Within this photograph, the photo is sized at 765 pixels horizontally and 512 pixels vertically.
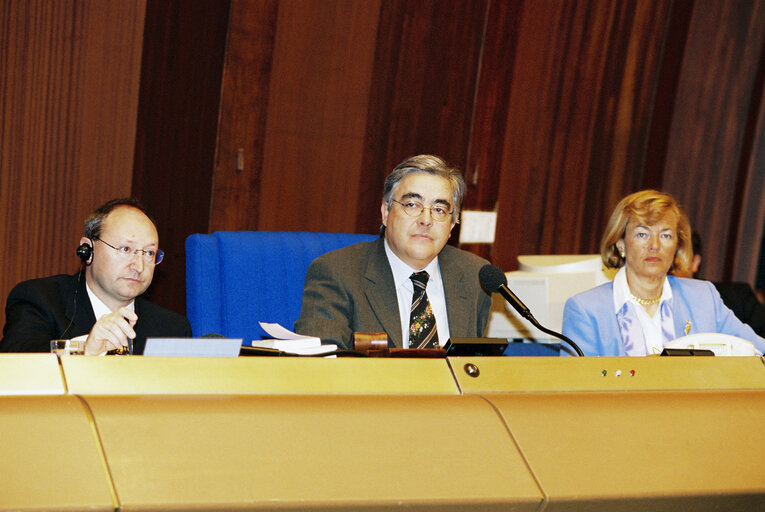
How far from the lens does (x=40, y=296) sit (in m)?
2.12

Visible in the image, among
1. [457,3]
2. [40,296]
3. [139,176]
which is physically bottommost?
[40,296]

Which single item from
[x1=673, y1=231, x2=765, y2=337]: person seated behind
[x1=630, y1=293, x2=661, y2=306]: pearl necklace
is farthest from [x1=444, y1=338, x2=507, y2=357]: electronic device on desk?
[x1=673, y1=231, x2=765, y2=337]: person seated behind

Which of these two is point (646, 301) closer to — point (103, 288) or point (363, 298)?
point (363, 298)

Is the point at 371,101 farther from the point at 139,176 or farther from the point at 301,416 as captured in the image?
the point at 301,416

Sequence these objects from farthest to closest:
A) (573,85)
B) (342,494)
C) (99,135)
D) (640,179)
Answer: (640,179)
(573,85)
(99,135)
(342,494)

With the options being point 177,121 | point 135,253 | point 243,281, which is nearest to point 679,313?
point 243,281

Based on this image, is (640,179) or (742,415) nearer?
(742,415)

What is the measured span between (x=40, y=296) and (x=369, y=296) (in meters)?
0.89

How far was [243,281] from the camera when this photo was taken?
252 cm

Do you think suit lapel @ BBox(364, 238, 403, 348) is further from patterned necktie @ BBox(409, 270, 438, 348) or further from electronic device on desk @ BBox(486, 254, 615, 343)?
electronic device on desk @ BBox(486, 254, 615, 343)

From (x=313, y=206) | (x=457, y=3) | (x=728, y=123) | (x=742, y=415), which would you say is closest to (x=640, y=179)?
(x=728, y=123)

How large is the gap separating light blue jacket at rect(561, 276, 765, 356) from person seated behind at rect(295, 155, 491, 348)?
285mm

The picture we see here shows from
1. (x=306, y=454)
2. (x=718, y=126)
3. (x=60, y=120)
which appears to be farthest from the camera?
(x=718, y=126)

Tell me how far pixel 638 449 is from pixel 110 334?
995 millimetres
